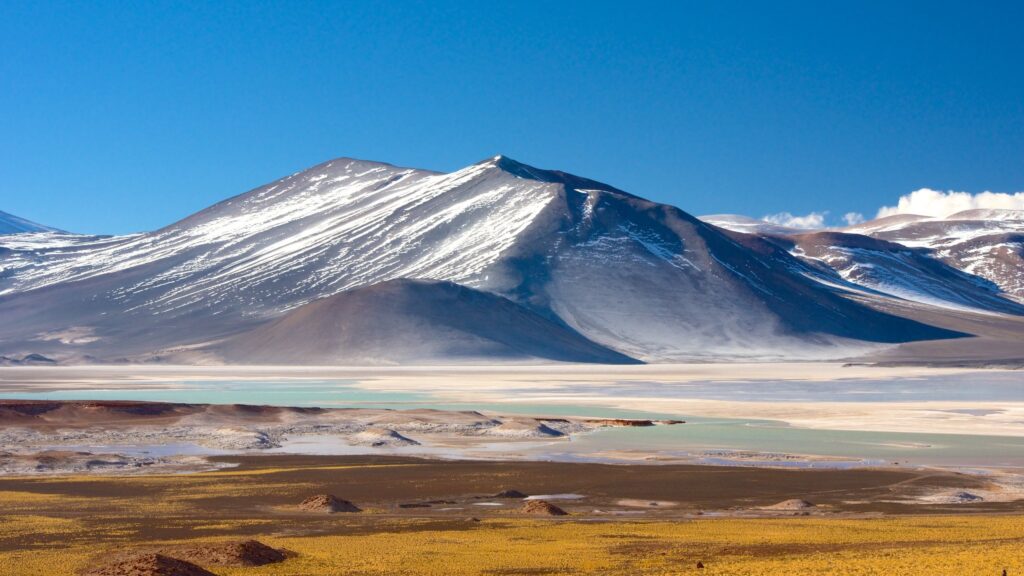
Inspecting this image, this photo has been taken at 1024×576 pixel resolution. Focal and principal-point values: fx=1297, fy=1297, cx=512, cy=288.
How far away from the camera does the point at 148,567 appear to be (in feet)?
67.9

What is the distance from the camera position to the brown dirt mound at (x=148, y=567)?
20.6 meters

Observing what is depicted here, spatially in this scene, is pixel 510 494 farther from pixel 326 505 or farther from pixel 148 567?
pixel 148 567

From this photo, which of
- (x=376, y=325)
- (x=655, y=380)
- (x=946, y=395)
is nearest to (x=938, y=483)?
(x=946, y=395)

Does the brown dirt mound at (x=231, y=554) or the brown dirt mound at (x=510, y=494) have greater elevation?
the brown dirt mound at (x=231, y=554)

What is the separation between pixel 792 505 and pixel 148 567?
1619 cm

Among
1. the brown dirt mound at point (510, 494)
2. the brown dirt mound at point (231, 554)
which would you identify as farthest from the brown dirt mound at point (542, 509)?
the brown dirt mound at point (231, 554)

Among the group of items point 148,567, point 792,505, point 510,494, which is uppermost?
point 148,567

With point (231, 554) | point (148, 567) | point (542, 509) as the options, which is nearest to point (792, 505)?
point (542, 509)

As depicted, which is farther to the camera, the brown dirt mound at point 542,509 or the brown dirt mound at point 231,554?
the brown dirt mound at point 542,509

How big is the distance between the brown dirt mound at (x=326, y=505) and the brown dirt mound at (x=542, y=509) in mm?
4115

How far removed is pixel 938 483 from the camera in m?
36.1

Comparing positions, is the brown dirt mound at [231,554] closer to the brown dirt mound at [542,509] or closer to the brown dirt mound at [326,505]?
the brown dirt mound at [326,505]

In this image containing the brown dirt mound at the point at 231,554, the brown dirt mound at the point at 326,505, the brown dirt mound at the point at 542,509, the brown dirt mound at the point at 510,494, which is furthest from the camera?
the brown dirt mound at the point at 510,494

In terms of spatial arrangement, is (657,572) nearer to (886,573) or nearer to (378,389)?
(886,573)
